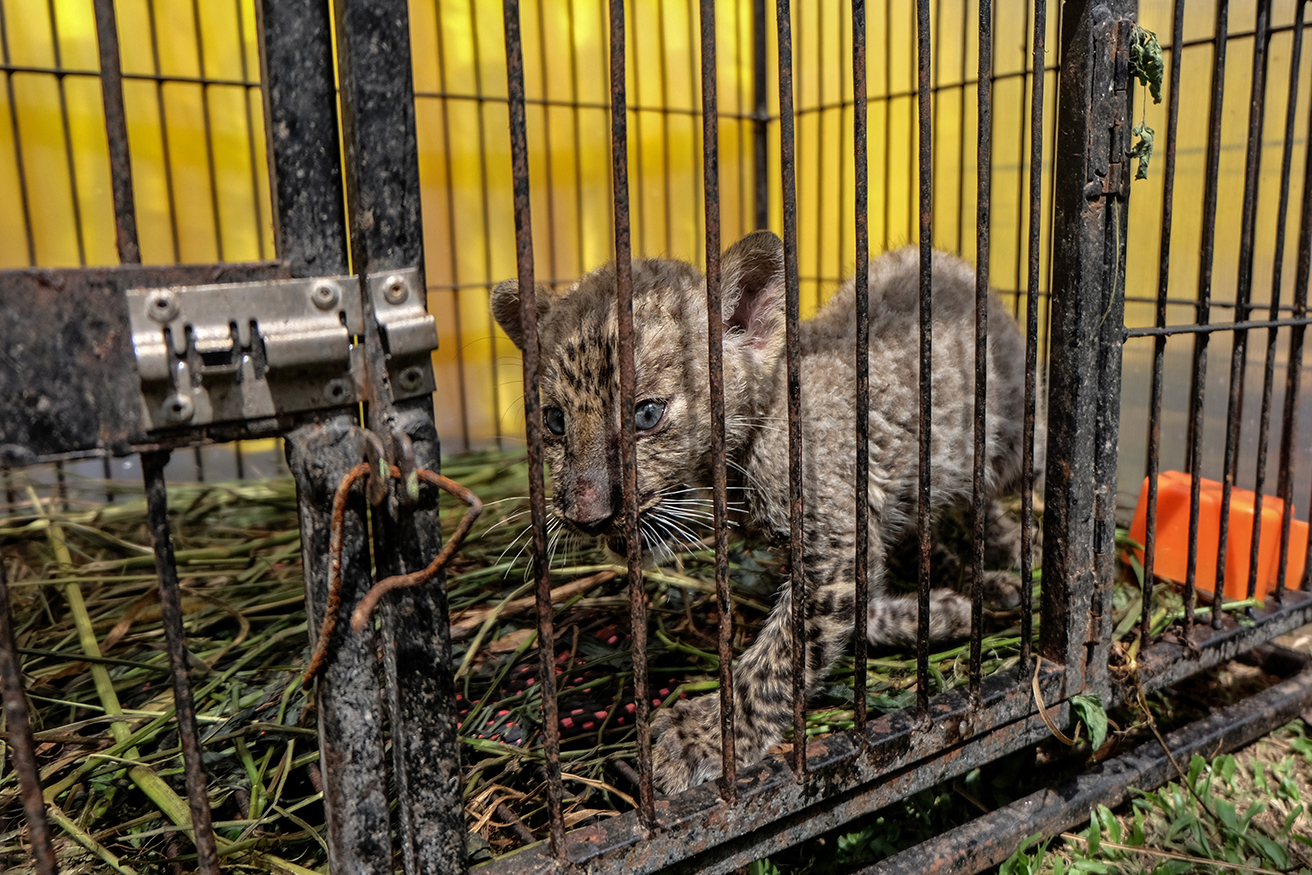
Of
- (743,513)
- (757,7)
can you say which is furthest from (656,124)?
(743,513)

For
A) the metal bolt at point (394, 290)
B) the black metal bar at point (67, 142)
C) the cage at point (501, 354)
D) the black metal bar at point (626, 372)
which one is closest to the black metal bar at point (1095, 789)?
the cage at point (501, 354)

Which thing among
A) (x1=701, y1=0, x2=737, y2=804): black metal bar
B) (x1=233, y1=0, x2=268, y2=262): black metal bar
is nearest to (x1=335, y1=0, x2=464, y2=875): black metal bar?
(x1=701, y1=0, x2=737, y2=804): black metal bar

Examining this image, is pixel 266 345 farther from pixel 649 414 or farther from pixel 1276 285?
pixel 1276 285

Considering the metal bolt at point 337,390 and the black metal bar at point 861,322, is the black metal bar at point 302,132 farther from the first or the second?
the black metal bar at point 861,322

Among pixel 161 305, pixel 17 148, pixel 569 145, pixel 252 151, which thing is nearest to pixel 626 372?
pixel 161 305

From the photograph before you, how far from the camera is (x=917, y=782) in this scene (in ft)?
6.92

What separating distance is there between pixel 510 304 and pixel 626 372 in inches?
49.2

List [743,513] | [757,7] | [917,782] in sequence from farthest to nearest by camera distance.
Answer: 1. [757,7]
2. [743,513]
3. [917,782]

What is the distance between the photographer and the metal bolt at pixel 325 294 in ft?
3.88

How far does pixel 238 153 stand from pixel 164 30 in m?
0.67

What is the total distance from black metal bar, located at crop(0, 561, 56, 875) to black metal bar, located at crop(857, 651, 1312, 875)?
1.64 metres

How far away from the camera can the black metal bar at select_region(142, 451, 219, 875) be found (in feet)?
3.82

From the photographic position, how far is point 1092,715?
7.69 ft

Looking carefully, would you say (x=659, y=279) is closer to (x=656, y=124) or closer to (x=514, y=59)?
(x=514, y=59)
